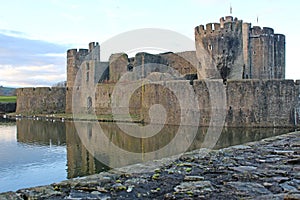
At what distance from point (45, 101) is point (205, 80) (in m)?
20.1

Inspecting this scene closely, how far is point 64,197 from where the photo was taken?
3.27m

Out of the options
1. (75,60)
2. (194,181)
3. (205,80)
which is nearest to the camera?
(194,181)

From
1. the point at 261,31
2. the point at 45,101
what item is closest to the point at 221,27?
the point at 261,31

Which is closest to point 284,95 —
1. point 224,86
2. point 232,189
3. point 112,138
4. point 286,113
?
point 286,113

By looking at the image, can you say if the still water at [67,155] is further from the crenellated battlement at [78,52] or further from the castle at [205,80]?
the crenellated battlement at [78,52]

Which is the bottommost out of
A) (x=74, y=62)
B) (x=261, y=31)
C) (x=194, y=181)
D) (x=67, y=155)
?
(x=67, y=155)

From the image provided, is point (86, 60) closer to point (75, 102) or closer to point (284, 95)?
point (75, 102)

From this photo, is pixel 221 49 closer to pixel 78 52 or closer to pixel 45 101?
pixel 78 52

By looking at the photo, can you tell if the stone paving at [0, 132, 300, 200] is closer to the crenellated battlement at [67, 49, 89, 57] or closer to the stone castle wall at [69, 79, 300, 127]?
the stone castle wall at [69, 79, 300, 127]

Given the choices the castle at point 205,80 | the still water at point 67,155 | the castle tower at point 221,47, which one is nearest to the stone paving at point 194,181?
the still water at point 67,155

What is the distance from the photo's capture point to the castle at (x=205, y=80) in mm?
17688

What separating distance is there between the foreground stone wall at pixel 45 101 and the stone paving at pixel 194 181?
3023 centimetres

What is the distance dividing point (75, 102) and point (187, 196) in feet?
93.7

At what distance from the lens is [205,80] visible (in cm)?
1877
